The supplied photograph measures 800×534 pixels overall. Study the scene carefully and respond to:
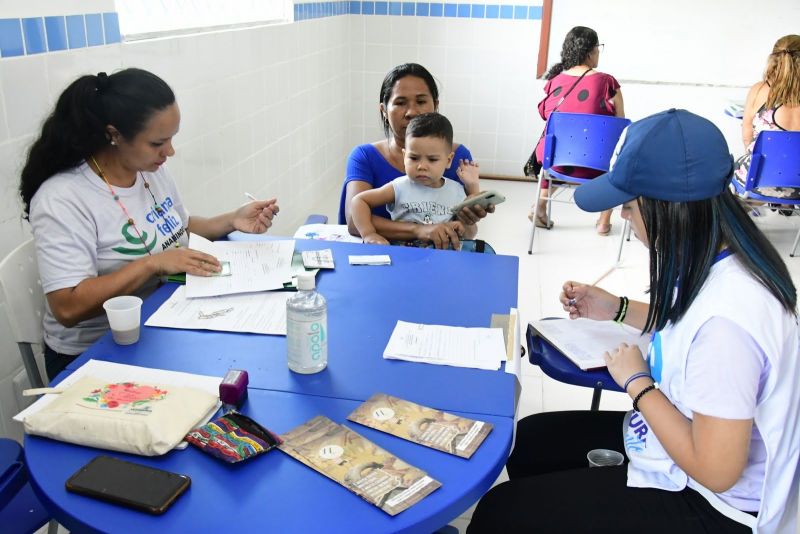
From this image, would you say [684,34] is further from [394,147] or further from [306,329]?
[306,329]

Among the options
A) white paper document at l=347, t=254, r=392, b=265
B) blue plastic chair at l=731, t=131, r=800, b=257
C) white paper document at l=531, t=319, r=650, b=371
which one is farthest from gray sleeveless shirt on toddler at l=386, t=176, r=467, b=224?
blue plastic chair at l=731, t=131, r=800, b=257

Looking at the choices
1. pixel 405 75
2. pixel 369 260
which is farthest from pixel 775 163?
pixel 369 260

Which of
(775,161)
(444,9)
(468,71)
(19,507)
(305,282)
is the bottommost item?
(19,507)

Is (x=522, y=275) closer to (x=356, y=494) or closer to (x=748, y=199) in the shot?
(x=748, y=199)

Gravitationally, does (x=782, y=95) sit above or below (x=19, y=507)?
above

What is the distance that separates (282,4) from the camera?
4.17m

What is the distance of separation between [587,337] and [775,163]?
308 cm

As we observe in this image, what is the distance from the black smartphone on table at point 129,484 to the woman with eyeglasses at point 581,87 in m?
3.59

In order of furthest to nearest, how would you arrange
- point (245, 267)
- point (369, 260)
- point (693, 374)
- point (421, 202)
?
point (421, 202) < point (369, 260) < point (245, 267) < point (693, 374)

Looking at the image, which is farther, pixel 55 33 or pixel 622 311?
pixel 55 33

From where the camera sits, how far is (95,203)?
5.92ft

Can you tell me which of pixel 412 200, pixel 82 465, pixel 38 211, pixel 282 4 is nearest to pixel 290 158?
pixel 282 4

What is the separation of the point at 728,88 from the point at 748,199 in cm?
153

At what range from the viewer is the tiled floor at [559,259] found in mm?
2881
